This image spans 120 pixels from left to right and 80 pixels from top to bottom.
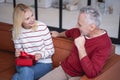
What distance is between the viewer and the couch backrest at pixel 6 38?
9.63ft

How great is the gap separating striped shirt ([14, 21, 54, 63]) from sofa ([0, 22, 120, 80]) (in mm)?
108

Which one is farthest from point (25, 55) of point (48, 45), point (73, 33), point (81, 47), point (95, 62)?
point (95, 62)

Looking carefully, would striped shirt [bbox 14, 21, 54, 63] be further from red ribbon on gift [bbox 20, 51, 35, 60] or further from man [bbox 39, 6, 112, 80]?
man [bbox 39, 6, 112, 80]

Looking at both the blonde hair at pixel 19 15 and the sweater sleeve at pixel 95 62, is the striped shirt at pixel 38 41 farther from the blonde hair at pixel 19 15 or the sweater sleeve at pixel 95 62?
the sweater sleeve at pixel 95 62

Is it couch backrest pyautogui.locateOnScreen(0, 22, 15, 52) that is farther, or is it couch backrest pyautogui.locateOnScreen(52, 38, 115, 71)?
couch backrest pyautogui.locateOnScreen(0, 22, 15, 52)

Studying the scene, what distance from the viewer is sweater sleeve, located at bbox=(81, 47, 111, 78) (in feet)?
6.50

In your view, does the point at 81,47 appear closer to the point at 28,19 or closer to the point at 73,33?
the point at 73,33

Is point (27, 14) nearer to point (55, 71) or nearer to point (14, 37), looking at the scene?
point (14, 37)

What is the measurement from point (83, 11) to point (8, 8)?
213cm

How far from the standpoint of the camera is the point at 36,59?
8.02 feet

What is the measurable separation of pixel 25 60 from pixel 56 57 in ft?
1.15

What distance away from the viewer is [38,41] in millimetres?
2502

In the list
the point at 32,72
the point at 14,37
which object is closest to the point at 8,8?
the point at 14,37

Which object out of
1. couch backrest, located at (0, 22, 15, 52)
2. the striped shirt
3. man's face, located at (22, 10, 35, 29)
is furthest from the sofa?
man's face, located at (22, 10, 35, 29)
